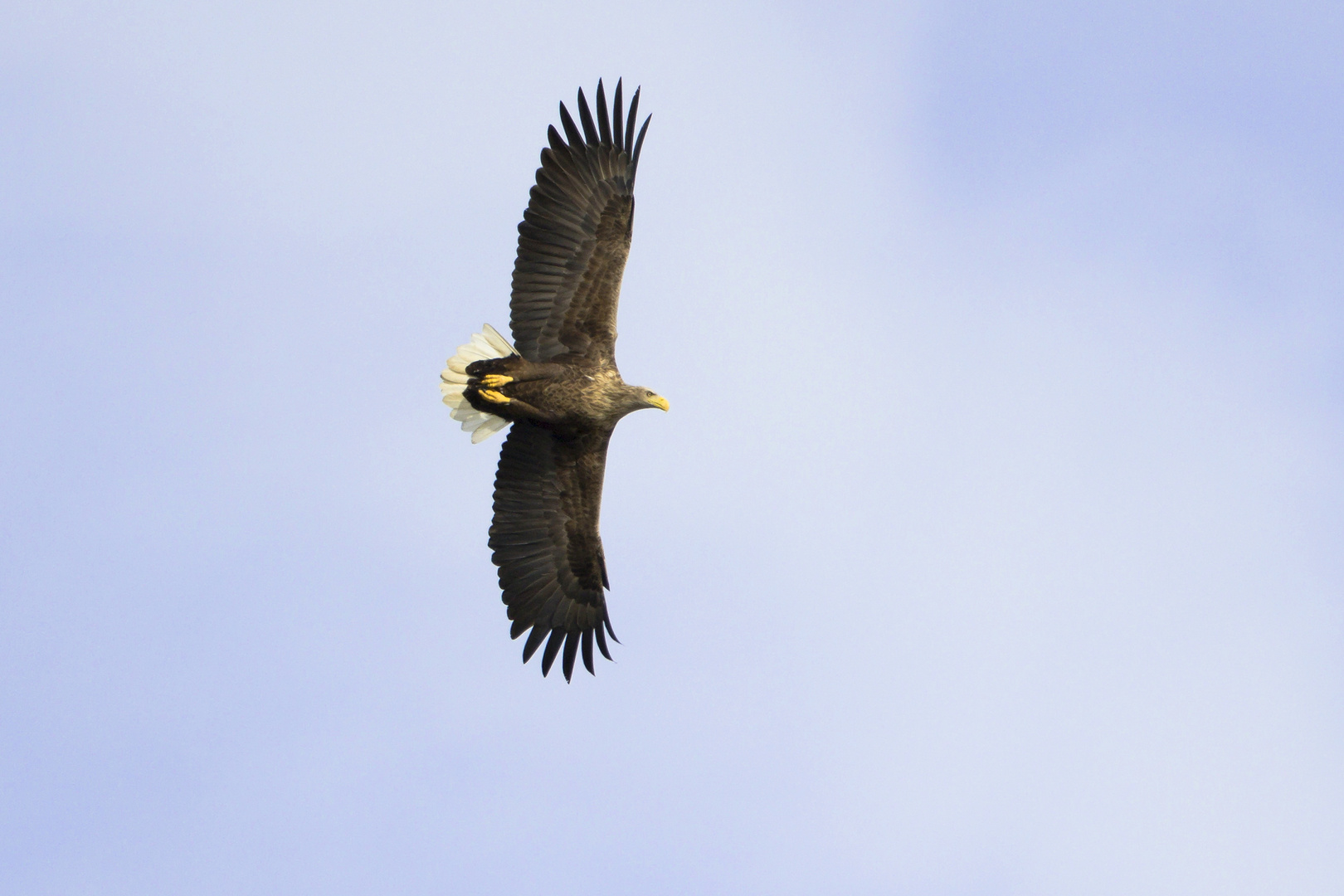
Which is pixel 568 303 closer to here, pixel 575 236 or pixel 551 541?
pixel 575 236

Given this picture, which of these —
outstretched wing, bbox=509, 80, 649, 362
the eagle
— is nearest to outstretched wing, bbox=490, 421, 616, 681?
the eagle

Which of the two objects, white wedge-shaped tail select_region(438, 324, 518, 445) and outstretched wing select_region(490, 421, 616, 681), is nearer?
white wedge-shaped tail select_region(438, 324, 518, 445)

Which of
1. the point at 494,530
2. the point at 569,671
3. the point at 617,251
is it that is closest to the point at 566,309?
the point at 617,251

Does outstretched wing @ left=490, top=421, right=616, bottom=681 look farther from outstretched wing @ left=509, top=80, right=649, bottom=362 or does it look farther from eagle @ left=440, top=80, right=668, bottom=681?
outstretched wing @ left=509, top=80, right=649, bottom=362

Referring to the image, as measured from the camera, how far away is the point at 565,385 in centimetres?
1470

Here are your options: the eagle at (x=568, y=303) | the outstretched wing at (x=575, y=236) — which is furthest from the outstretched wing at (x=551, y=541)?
the outstretched wing at (x=575, y=236)

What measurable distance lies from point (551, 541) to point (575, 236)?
2.82 meters

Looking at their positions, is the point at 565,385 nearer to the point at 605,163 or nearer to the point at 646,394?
the point at 646,394

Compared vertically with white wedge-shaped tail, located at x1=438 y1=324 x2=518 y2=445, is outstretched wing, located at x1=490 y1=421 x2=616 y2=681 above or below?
below

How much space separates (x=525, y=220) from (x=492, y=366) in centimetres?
126

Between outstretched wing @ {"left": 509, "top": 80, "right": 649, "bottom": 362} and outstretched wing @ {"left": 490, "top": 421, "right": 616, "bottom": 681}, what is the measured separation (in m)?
1.08

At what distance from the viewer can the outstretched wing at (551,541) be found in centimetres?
1547

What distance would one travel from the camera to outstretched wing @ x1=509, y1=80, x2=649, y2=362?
14.7 m

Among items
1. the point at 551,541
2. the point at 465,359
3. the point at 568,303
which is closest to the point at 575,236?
the point at 568,303
